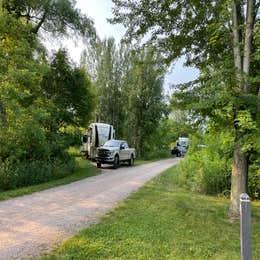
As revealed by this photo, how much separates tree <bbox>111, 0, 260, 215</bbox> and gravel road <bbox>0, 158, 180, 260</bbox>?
3.70m

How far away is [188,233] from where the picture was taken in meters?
5.61

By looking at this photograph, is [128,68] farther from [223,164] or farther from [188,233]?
[188,233]

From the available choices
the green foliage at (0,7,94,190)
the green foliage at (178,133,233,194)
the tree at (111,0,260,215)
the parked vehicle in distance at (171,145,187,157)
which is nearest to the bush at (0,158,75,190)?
the green foliage at (0,7,94,190)

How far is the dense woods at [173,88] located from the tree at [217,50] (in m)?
0.02

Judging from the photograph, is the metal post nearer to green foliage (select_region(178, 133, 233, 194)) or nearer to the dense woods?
the dense woods

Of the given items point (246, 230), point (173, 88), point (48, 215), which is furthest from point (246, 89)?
point (48, 215)

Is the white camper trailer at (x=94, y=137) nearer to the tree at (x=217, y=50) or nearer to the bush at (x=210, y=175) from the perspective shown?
the bush at (x=210, y=175)

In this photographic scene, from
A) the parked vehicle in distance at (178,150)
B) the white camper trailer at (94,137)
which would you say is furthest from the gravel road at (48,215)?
the parked vehicle in distance at (178,150)

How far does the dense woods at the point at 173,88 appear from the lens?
6547 millimetres

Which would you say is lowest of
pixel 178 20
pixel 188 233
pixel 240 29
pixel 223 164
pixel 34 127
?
pixel 188 233

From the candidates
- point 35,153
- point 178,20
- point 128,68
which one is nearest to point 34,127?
point 35,153

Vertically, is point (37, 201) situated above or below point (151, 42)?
below

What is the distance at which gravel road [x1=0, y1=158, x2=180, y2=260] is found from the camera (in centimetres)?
485

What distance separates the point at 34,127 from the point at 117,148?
345 inches
